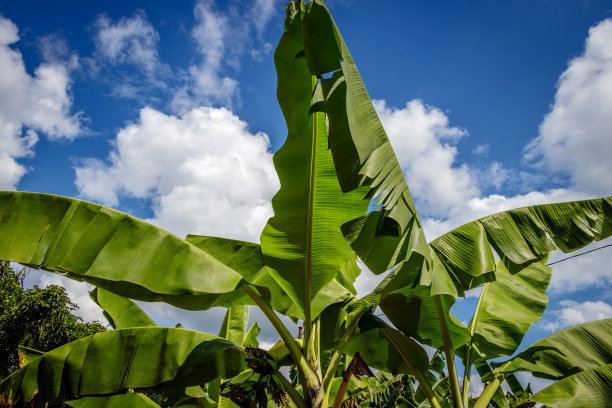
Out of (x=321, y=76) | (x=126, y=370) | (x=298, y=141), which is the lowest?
(x=126, y=370)

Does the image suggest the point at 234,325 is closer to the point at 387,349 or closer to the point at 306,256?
the point at 387,349

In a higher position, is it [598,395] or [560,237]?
[560,237]

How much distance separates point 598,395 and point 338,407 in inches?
88.3

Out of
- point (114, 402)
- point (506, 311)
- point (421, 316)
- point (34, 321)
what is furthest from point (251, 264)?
point (34, 321)

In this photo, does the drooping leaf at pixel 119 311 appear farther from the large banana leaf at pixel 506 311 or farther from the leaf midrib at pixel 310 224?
the large banana leaf at pixel 506 311

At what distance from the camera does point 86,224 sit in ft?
9.59

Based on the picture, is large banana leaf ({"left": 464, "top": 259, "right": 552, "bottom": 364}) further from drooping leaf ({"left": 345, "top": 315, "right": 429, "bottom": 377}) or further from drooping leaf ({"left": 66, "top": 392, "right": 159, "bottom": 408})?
drooping leaf ({"left": 66, "top": 392, "right": 159, "bottom": 408})

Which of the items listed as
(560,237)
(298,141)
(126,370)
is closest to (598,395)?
(560,237)

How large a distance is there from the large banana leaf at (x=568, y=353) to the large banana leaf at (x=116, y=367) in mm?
2918

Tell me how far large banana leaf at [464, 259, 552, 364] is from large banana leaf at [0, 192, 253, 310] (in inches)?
109

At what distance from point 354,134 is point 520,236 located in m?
1.85

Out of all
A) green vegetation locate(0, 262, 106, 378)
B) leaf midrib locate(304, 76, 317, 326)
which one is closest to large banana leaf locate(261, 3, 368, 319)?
leaf midrib locate(304, 76, 317, 326)

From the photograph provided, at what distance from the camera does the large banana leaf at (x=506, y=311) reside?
419 centimetres

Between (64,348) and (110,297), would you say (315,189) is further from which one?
(110,297)
